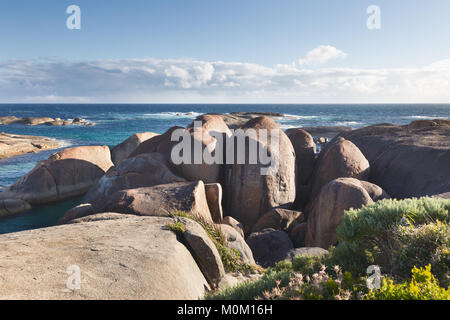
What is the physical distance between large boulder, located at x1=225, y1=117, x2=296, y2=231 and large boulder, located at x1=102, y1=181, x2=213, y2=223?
2.50 m

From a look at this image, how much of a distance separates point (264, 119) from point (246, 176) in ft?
10.0

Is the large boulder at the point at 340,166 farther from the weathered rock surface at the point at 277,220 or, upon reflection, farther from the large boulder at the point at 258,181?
the weathered rock surface at the point at 277,220

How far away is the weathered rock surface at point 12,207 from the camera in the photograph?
541 inches

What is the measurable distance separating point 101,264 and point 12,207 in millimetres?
11863

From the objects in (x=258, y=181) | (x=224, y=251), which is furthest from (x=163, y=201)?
(x=258, y=181)

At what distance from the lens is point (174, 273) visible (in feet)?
15.7

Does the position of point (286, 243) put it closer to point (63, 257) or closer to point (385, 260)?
point (385, 260)

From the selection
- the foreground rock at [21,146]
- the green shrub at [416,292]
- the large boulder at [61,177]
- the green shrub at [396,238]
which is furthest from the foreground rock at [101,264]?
the foreground rock at [21,146]

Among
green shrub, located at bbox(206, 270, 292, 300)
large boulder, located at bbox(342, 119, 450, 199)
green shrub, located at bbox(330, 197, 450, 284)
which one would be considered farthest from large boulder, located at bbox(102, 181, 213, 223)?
large boulder, located at bbox(342, 119, 450, 199)

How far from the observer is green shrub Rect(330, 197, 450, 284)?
4180 millimetres

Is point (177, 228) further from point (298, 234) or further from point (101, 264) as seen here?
point (298, 234)

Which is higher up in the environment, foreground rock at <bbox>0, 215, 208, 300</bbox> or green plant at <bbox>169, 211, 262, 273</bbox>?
foreground rock at <bbox>0, 215, 208, 300</bbox>

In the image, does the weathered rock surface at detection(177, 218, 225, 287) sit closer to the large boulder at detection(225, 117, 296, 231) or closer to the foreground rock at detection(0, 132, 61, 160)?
the large boulder at detection(225, 117, 296, 231)

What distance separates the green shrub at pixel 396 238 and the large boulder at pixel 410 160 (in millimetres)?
5290
